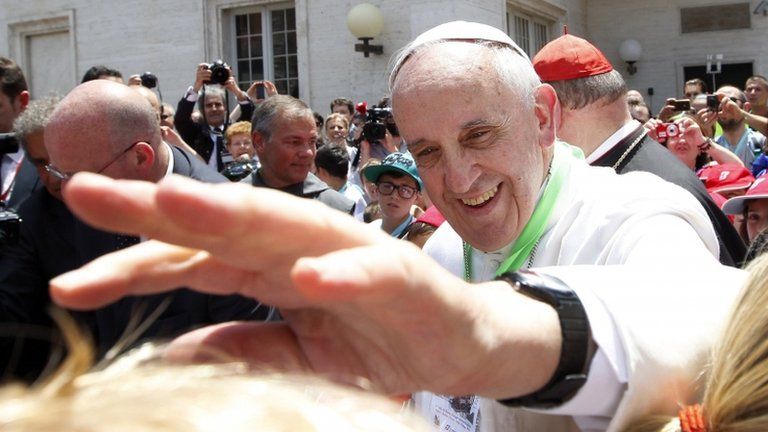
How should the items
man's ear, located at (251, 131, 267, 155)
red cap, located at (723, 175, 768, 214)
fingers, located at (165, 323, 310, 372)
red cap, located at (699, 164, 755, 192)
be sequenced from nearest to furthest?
1. fingers, located at (165, 323, 310, 372)
2. red cap, located at (723, 175, 768, 214)
3. red cap, located at (699, 164, 755, 192)
4. man's ear, located at (251, 131, 267, 155)

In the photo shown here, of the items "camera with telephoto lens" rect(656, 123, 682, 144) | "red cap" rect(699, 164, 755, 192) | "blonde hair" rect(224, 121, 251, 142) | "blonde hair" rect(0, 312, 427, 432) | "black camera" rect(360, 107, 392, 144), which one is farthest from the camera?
"blonde hair" rect(224, 121, 251, 142)

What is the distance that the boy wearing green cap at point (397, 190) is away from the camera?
4336 millimetres

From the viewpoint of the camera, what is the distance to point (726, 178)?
4.62 metres

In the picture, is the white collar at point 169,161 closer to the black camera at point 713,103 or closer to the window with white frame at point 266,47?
the black camera at point 713,103

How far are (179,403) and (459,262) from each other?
1528 millimetres

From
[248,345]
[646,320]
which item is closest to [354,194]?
[646,320]

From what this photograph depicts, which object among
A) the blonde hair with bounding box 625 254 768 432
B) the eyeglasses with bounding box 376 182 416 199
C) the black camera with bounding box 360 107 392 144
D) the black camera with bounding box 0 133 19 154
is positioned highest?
the black camera with bounding box 360 107 392 144

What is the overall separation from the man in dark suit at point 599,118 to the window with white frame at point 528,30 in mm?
10802

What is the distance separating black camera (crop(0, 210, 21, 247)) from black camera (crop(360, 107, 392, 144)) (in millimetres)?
4080

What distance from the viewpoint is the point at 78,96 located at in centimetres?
296

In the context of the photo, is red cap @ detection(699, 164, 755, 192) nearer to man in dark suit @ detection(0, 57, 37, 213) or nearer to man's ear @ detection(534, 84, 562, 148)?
man's ear @ detection(534, 84, 562, 148)

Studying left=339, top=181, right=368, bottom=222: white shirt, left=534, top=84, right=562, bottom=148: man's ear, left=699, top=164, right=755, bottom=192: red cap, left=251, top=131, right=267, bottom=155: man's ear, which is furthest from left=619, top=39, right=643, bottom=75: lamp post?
left=534, top=84, right=562, bottom=148: man's ear

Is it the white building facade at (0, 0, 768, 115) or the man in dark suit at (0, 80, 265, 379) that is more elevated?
the white building facade at (0, 0, 768, 115)

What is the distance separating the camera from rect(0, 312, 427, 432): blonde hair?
0.57 meters
